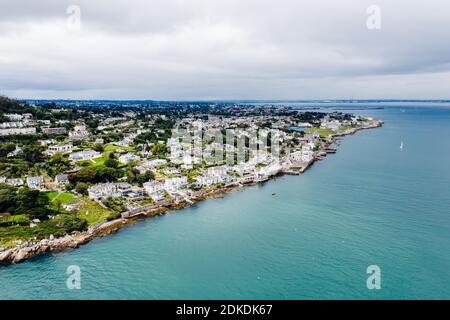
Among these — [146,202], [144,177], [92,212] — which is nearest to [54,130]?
[144,177]

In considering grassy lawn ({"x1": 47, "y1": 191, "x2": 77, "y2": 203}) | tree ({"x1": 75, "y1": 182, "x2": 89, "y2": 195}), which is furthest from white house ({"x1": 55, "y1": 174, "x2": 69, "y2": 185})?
tree ({"x1": 75, "y1": 182, "x2": 89, "y2": 195})

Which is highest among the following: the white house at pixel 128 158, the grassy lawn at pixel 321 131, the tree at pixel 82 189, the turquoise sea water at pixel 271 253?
the grassy lawn at pixel 321 131

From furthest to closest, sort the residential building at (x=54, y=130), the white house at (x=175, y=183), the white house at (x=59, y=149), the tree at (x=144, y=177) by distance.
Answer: the residential building at (x=54, y=130) → the white house at (x=59, y=149) → the tree at (x=144, y=177) → the white house at (x=175, y=183)

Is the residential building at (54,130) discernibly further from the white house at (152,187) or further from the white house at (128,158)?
the white house at (152,187)

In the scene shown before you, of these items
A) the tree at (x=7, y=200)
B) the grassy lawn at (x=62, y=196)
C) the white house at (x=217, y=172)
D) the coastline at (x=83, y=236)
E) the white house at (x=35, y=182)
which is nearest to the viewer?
the coastline at (x=83, y=236)

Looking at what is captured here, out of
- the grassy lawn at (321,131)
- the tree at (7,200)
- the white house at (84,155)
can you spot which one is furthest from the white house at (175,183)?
the grassy lawn at (321,131)

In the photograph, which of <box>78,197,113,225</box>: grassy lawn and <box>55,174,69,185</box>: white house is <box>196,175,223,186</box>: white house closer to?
<box>78,197,113,225</box>: grassy lawn

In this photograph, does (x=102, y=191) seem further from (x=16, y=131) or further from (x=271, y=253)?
(x=16, y=131)
